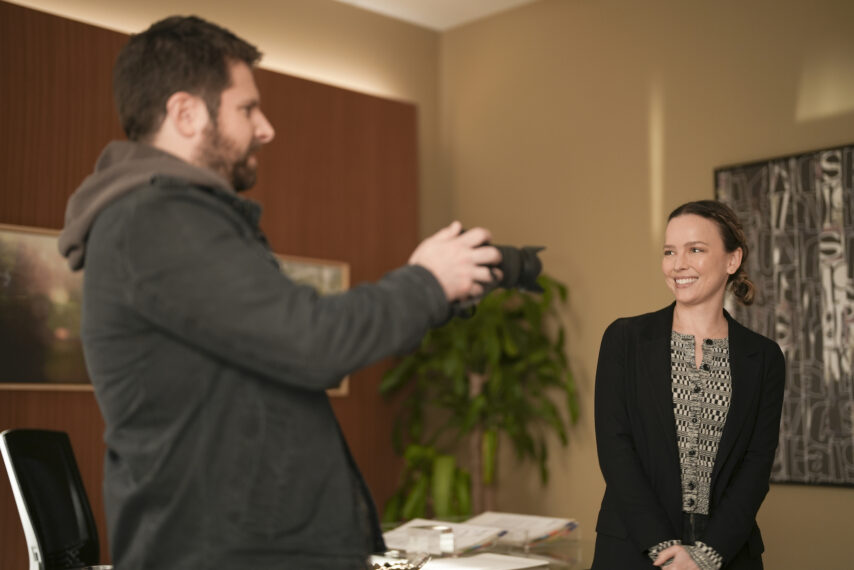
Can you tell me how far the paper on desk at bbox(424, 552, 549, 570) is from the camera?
90.4 inches

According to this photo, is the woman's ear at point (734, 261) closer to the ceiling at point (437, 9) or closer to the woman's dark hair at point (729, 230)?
the woman's dark hair at point (729, 230)

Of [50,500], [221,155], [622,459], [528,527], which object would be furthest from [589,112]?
[221,155]

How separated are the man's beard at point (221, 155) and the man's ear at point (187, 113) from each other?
2 cm

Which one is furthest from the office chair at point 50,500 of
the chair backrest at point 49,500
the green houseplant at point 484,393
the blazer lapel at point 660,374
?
the green houseplant at point 484,393

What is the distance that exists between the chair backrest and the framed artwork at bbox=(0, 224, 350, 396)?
1.23m

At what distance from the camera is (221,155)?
4.51ft

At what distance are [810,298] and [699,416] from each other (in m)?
2.21

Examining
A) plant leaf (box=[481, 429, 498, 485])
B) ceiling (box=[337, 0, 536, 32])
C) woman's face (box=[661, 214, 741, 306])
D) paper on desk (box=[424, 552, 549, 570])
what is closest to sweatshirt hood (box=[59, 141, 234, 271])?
paper on desk (box=[424, 552, 549, 570])

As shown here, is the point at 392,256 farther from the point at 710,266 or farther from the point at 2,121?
the point at 710,266

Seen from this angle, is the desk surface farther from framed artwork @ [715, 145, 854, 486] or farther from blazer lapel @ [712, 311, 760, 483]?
framed artwork @ [715, 145, 854, 486]

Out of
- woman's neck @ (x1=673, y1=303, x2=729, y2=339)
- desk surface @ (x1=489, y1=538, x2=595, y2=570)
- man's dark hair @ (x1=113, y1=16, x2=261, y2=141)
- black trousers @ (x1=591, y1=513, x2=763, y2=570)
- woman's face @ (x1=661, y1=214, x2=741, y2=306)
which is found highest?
man's dark hair @ (x1=113, y1=16, x2=261, y2=141)

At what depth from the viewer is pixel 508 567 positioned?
2.27m

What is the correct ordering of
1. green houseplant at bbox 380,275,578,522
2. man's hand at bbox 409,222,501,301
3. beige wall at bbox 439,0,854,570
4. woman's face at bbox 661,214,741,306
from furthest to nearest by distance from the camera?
1. green houseplant at bbox 380,275,578,522
2. beige wall at bbox 439,0,854,570
3. woman's face at bbox 661,214,741,306
4. man's hand at bbox 409,222,501,301

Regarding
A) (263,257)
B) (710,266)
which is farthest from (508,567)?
(263,257)
